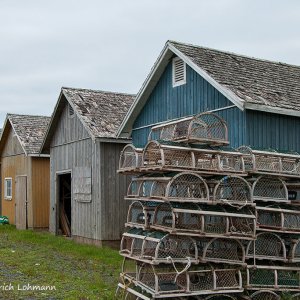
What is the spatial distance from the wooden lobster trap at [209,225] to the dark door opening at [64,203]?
12.5 m

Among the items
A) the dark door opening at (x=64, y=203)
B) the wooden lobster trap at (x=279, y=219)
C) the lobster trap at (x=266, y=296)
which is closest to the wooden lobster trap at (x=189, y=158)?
the wooden lobster trap at (x=279, y=219)

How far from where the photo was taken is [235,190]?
396 inches

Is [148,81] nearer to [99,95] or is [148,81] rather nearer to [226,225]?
[99,95]

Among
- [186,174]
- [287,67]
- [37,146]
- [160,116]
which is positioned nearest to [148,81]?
[160,116]

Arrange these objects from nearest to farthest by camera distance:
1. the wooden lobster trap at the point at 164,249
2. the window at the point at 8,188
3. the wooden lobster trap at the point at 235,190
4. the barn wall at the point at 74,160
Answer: the wooden lobster trap at the point at 164,249
the wooden lobster trap at the point at 235,190
the barn wall at the point at 74,160
the window at the point at 8,188

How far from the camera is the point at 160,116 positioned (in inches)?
620

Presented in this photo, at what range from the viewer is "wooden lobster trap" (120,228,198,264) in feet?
29.9

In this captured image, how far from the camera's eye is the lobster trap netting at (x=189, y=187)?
9.32 meters

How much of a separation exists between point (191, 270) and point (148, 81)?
7.18 meters

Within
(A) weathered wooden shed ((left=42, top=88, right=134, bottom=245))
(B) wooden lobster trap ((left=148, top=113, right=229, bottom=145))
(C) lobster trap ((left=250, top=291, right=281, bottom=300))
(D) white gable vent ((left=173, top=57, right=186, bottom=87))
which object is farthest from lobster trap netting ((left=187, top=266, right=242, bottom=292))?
(A) weathered wooden shed ((left=42, top=88, right=134, bottom=245))

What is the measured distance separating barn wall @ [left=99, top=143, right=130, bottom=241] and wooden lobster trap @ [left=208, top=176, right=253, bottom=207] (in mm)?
8423

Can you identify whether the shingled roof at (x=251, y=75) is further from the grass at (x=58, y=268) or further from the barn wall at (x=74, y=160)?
the barn wall at (x=74, y=160)

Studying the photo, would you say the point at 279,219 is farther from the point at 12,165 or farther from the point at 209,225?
the point at 12,165

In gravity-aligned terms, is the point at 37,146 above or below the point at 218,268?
above
